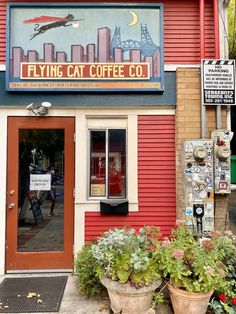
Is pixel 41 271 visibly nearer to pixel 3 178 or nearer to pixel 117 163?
pixel 3 178

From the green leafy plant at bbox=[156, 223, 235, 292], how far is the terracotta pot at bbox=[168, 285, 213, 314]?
2.2 inches

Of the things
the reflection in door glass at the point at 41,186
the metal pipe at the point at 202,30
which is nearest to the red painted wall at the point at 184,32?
the metal pipe at the point at 202,30

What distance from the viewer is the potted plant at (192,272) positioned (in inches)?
126

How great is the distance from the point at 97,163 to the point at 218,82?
2.13 metres

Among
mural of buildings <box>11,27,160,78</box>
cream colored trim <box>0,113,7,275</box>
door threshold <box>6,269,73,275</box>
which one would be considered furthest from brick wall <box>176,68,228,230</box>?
cream colored trim <box>0,113,7,275</box>

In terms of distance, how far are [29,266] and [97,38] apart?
139 inches

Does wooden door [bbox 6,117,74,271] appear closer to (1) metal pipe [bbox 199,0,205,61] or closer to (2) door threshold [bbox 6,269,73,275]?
(2) door threshold [bbox 6,269,73,275]

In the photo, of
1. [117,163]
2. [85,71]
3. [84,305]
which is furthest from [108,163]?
[84,305]

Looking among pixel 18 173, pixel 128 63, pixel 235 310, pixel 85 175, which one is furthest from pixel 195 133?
pixel 18 173

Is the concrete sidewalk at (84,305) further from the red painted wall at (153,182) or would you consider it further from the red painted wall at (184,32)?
the red painted wall at (184,32)

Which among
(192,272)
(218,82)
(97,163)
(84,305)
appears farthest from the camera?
(97,163)

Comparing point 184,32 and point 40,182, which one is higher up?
point 184,32

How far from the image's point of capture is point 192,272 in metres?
3.33

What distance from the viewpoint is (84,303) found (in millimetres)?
3682
